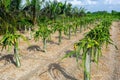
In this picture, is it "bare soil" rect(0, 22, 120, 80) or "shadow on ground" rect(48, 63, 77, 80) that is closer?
"shadow on ground" rect(48, 63, 77, 80)

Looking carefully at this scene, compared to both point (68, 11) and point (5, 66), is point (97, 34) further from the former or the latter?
point (68, 11)

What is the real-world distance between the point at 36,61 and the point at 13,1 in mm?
20871

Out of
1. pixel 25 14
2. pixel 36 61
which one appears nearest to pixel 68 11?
pixel 25 14

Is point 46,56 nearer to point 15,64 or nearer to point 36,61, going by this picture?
point 36,61

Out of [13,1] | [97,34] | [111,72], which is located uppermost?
[13,1]

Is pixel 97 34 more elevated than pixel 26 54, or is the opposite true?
pixel 97 34

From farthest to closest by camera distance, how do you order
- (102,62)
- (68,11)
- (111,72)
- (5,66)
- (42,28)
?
(68,11) < (42,28) < (102,62) < (5,66) < (111,72)

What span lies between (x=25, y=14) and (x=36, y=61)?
68.8 ft

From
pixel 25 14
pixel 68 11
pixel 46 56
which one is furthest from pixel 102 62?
pixel 68 11

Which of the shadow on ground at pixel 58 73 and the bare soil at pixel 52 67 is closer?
the shadow on ground at pixel 58 73

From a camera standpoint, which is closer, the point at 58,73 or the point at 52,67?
the point at 58,73

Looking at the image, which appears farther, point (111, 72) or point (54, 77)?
point (111, 72)

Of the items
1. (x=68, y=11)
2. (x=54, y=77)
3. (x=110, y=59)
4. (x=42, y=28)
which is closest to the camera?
(x=54, y=77)

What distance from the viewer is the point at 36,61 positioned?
17594 mm
